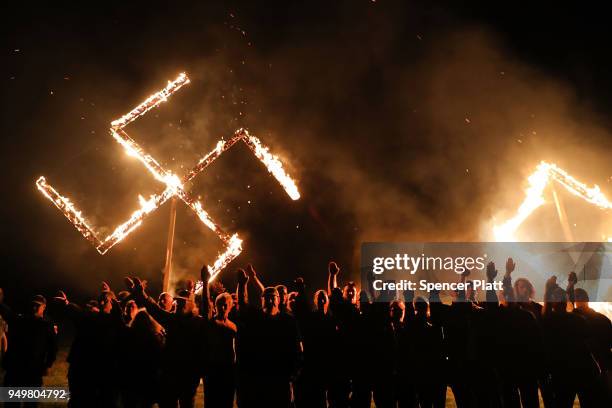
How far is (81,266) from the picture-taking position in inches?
853

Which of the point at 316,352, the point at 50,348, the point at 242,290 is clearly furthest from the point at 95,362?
the point at 316,352

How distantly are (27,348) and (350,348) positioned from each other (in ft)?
15.1

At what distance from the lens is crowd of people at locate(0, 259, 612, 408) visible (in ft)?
17.7

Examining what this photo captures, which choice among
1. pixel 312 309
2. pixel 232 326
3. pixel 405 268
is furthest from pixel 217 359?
pixel 405 268

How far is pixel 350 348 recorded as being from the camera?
5.86 m

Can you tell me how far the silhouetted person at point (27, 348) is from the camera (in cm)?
652

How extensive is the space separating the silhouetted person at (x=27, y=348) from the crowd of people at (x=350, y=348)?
0.80 meters

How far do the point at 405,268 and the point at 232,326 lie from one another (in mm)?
9044

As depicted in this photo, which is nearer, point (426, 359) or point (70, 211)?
point (426, 359)

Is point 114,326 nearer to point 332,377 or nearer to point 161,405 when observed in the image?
point 161,405

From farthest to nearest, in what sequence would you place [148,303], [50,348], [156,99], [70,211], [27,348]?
1. [70,211]
2. [156,99]
3. [50,348]
4. [27,348]
5. [148,303]

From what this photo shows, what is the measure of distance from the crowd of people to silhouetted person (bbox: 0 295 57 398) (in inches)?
31.4

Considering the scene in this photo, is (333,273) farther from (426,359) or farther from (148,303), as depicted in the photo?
(148,303)

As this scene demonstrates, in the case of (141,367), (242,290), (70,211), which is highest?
(70,211)
